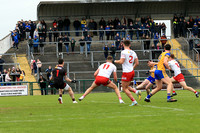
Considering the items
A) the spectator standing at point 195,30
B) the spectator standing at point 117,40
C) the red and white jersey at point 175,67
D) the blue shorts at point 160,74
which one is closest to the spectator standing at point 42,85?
the spectator standing at point 117,40

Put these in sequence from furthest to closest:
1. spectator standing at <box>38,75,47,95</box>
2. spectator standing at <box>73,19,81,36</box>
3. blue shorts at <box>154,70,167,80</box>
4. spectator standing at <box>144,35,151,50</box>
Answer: spectator standing at <box>73,19,81,36</box> → spectator standing at <box>144,35,151,50</box> → spectator standing at <box>38,75,47,95</box> → blue shorts at <box>154,70,167,80</box>

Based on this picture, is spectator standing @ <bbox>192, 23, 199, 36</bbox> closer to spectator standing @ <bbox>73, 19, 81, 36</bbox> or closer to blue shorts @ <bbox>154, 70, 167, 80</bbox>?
spectator standing @ <bbox>73, 19, 81, 36</bbox>

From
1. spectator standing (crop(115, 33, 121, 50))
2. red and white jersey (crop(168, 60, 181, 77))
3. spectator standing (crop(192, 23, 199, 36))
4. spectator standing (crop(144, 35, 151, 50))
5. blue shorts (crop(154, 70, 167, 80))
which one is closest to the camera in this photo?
blue shorts (crop(154, 70, 167, 80))

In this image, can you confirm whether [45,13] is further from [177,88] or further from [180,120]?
[180,120]

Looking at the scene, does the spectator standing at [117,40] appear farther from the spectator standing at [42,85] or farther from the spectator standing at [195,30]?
the spectator standing at [42,85]

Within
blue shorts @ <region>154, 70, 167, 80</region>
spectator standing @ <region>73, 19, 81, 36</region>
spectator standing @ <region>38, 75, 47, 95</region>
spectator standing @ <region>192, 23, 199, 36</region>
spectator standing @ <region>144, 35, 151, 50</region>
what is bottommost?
spectator standing @ <region>38, 75, 47, 95</region>

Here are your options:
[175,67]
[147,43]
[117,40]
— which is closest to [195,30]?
[147,43]

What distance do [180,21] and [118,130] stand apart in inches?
1501

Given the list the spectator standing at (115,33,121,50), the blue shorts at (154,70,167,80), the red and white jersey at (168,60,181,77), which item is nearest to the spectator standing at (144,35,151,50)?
the spectator standing at (115,33,121,50)

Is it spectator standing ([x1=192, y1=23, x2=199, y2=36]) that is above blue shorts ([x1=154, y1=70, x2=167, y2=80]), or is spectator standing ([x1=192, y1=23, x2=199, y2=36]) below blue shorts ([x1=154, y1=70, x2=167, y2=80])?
above

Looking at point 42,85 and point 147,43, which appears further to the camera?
point 147,43

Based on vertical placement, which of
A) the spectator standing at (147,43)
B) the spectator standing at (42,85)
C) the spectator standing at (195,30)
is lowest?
the spectator standing at (42,85)

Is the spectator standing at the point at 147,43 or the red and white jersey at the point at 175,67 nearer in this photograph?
the red and white jersey at the point at 175,67

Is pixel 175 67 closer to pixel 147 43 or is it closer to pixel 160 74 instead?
pixel 160 74
